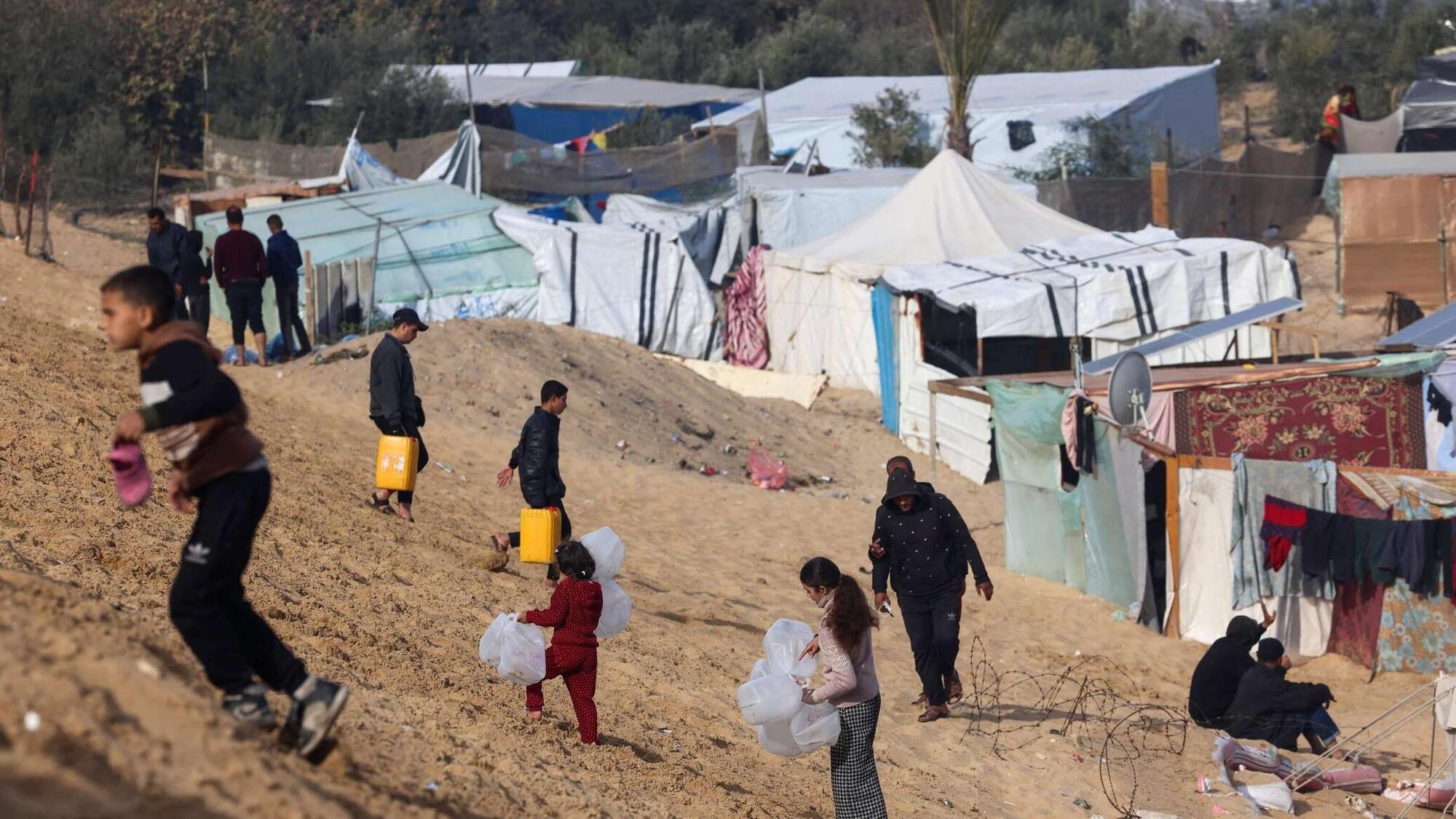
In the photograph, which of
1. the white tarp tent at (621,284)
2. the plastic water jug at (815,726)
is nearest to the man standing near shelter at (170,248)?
the white tarp tent at (621,284)

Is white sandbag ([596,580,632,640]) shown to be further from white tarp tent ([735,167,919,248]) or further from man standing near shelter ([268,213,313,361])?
white tarp tent ([735,167,919,248])

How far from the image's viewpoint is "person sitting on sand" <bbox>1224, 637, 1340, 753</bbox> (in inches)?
346

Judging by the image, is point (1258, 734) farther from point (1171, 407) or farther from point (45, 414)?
point (45, 414)

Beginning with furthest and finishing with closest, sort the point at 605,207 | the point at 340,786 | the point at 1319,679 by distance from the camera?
the point at 605,207
the point at 1319,679
the point at 340,786

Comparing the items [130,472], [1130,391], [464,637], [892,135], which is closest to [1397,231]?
[892,135]

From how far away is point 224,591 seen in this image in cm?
423

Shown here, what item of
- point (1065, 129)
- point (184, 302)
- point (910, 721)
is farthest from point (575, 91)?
point (910, 721)

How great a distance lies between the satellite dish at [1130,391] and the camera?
34.7ft

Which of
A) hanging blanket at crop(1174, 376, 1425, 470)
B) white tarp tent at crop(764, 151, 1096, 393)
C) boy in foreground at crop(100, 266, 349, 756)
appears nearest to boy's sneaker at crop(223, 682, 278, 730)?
boy in foreground at crop(100, 266, 349, 756)

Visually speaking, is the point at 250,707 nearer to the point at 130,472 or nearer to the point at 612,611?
the point at 130,472

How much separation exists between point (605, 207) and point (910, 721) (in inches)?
672

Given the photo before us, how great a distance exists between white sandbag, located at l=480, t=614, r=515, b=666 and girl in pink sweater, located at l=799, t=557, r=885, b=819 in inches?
50.0

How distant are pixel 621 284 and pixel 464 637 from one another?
46.0 feet

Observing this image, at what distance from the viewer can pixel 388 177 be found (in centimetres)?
2483
